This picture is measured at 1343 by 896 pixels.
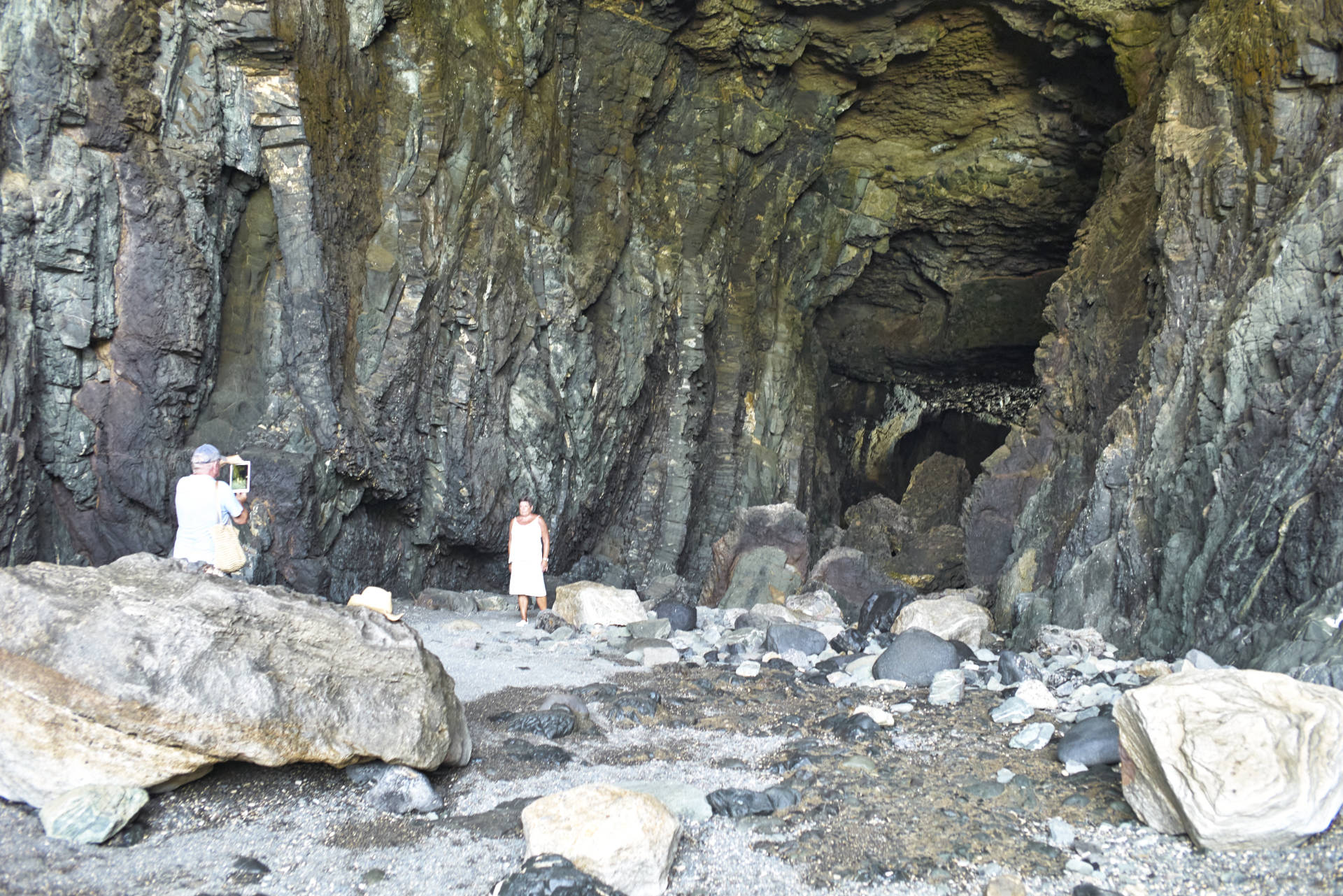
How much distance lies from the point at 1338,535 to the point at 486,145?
30.5 feet

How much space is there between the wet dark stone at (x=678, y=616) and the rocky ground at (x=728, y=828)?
11.6 feet

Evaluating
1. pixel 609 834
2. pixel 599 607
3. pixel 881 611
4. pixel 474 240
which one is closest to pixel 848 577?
pixel 881 611

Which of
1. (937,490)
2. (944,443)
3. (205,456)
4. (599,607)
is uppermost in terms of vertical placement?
(205,456)

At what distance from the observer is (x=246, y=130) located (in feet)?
28.7

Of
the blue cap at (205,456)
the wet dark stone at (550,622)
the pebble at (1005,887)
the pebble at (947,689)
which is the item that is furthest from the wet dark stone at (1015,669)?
the blue cap at (205,456)

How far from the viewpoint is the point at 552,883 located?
330cm

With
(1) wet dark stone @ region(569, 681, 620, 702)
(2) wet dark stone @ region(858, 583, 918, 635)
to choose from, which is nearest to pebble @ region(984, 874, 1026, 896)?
(1) wet dark stone @ region(569, 681, 620, 702)

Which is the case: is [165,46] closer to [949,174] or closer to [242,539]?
[242,539]

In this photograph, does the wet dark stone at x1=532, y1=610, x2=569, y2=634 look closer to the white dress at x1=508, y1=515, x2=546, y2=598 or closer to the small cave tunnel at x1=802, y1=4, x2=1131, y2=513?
the white dress at x1=508, y1=515, x2=546, y2=598

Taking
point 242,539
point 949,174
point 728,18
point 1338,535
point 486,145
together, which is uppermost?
point 728,18

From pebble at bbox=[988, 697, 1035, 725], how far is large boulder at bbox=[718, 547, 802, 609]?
5.69 metres

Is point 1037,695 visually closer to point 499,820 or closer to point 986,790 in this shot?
point 986,790

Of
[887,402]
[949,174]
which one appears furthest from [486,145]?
[887,402]

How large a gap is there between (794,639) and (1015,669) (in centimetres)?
190
